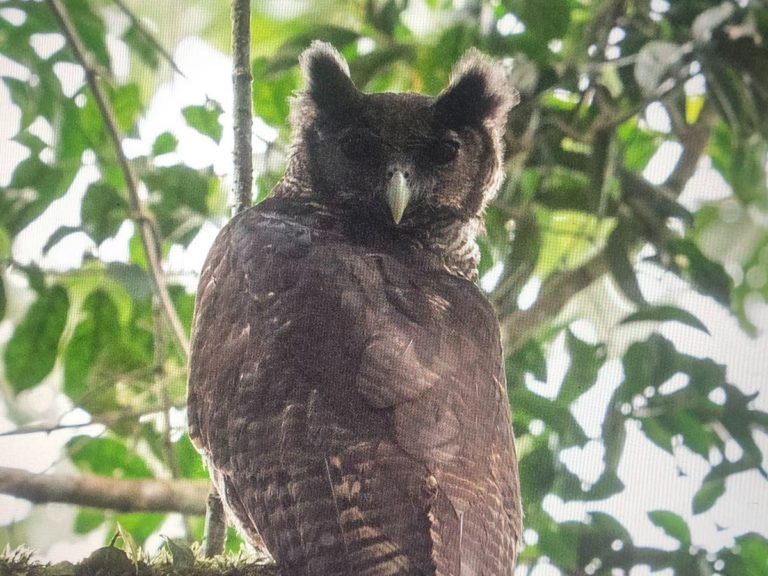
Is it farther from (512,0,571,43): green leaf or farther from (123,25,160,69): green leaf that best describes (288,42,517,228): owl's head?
(123,25,160,69): green leaf

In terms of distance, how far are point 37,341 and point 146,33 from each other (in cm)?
53

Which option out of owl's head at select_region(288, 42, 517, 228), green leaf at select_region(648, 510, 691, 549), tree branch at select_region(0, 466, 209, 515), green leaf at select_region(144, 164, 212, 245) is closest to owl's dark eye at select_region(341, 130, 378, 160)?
owl's head at select_region(288, 42, 517, 228)

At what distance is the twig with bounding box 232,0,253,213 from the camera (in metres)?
1.17

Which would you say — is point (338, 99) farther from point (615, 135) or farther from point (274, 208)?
point (615, 135)

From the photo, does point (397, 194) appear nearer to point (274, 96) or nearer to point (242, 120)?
point (242, 120)

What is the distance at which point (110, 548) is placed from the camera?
87 cm

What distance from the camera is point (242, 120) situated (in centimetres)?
119

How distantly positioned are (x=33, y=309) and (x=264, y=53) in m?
0.56

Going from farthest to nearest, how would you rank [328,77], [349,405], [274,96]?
1. [274,96]
2. [328,77]
3. [349,405]

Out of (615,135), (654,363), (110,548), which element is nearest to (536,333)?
(654,363)

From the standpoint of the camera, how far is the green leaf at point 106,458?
45.4 inches

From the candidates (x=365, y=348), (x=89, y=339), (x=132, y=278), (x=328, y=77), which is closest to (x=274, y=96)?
(x=328, y=77)

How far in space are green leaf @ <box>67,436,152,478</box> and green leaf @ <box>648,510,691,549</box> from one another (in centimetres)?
77

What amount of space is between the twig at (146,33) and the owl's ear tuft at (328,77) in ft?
0.69
